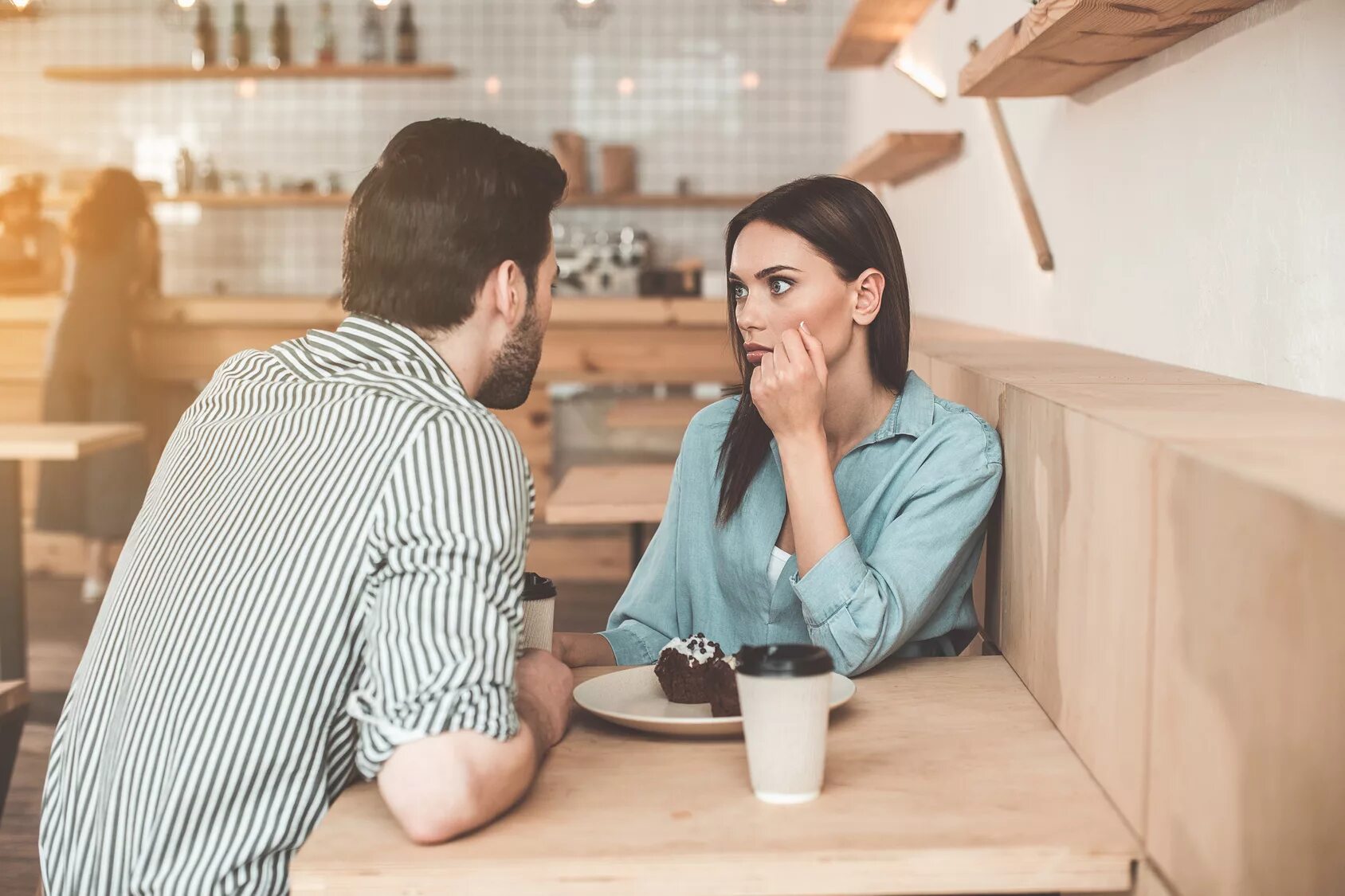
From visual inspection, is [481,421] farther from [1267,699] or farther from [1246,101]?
[1246,101]

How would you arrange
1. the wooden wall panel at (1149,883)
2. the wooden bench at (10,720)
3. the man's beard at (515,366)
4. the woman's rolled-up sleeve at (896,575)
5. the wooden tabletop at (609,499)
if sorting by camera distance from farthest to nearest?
the wooden tabletop at (609,499), the wooden bench at (10,720), the woman's rolled-up sleeve at (896,575), the man's beard at (515,366), the wooden wall panel at (1149,883)

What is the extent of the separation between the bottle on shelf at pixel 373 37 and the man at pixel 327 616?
5.27m

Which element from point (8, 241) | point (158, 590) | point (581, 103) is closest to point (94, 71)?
point (8, 241)

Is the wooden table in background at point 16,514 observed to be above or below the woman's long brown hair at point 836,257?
below

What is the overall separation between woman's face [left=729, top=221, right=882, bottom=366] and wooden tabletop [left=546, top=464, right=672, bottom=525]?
982mm

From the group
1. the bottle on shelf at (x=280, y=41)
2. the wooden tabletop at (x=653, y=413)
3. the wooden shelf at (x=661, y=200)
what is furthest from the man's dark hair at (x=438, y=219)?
the bottle on shelf at (x=280, y=41)

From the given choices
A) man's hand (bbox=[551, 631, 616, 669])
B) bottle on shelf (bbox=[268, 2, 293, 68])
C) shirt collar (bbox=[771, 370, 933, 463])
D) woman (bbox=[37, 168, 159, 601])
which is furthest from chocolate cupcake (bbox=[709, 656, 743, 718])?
bottle on shelf (bbox=[268, 2, 293, 68])

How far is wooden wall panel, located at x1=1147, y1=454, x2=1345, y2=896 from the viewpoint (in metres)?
0.66

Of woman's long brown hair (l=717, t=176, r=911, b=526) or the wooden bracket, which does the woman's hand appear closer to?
woman's long brown hair (l=717, t=176, r=911, b=526)

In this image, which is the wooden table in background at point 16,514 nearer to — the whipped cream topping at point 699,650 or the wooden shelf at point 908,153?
the wooden shelf at point 908,153

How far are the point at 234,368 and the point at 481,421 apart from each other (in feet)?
1.02

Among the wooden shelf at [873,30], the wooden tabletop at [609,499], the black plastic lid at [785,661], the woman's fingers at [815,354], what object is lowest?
the wooden tabletop at [609,499]

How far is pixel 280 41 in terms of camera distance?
20.0 ft

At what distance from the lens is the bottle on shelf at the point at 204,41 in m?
6.09
